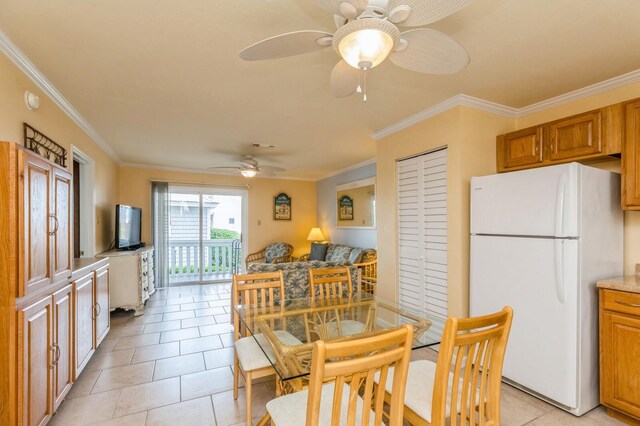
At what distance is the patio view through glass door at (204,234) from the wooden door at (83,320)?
3510 millimetres

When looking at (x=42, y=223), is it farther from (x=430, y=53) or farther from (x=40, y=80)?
(x=430, y=53)

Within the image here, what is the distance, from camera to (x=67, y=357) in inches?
84.1

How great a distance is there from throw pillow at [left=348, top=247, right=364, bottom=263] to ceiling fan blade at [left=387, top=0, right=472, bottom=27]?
13.6 feet

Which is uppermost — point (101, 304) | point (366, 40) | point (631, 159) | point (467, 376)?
point (366, 40)

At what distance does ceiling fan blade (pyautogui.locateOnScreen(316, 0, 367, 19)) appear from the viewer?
3.83ft

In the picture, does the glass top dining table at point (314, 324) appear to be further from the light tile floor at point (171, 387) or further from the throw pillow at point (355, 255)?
the throw pillow at point (355, 255)

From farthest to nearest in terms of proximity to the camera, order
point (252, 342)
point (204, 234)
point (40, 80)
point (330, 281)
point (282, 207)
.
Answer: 1. point (282, 207)
2. point (204, 234)
3. point (330, 281)
4. point (40, 80)
5. point (252, 342)

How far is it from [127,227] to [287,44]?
4387 millimetres

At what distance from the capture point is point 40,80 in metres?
2.35

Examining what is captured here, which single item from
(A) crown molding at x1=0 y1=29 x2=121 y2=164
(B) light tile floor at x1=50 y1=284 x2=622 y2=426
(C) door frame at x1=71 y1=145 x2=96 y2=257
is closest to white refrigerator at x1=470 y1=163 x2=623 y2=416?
(B) light tile floor at x1=50 y1=284 x2=622 y2=426

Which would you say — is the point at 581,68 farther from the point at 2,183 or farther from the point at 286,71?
the point at 2,183

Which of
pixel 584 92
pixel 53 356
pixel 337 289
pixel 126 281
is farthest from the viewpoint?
pixel 126 281

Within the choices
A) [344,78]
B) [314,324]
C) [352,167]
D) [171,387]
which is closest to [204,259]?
[352,167]

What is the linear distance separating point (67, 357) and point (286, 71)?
2551mm
